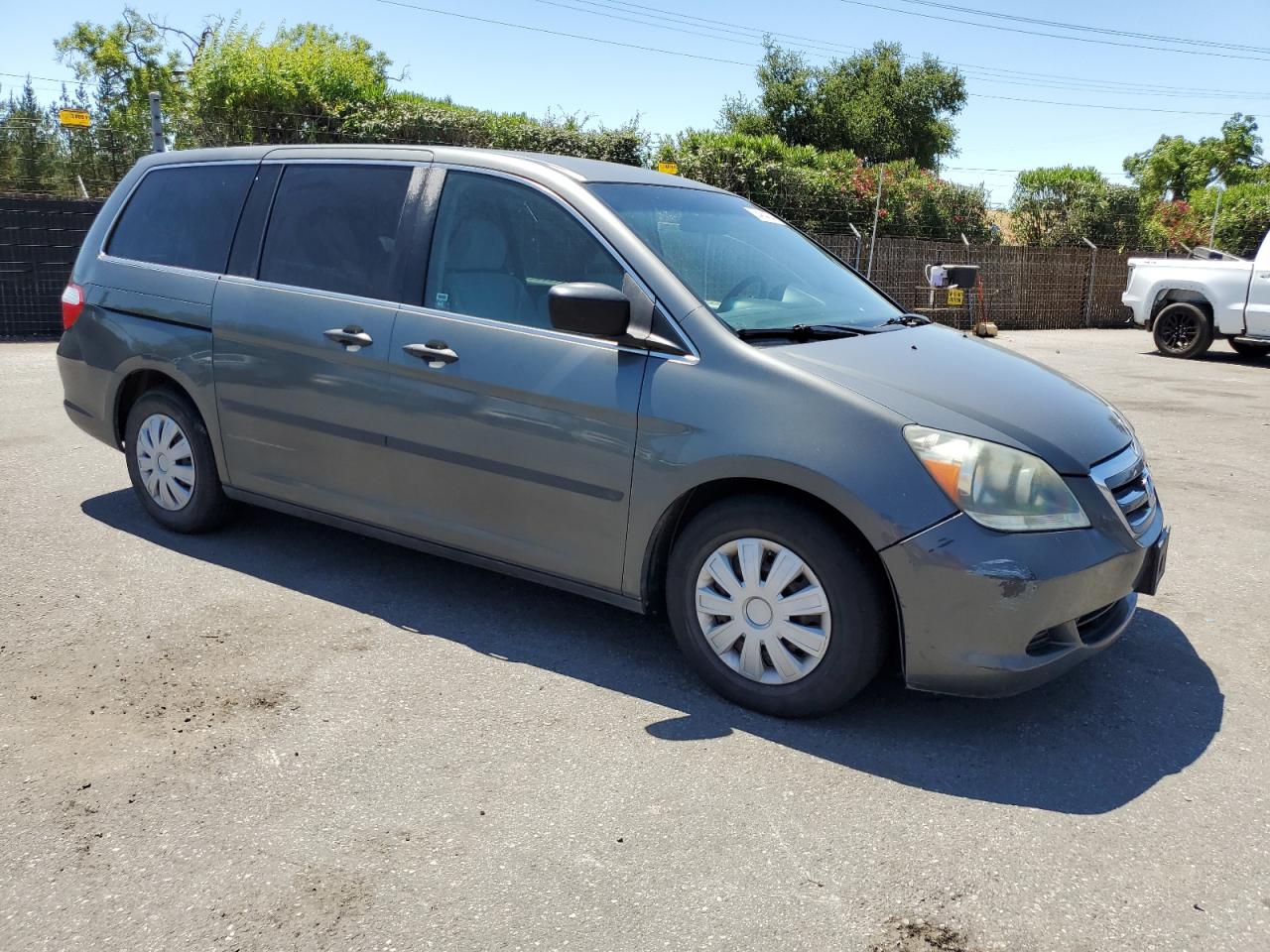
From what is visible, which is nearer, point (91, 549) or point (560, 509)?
point (560, 509)

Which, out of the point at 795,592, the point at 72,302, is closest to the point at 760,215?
the point at 795,592

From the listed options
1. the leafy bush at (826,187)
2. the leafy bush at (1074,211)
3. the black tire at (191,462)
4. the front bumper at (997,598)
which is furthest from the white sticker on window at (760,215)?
the leafy bush at (1074,211)

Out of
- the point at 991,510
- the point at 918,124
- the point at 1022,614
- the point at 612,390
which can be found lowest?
the point at 1022,614

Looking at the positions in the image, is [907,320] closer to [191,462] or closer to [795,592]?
[795,592]

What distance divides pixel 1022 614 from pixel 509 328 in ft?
6.66

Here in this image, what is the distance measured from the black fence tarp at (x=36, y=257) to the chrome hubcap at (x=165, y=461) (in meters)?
9.77

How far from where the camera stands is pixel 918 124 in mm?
54625

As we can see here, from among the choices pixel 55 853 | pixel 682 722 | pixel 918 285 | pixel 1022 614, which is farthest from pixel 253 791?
pixel 918 285

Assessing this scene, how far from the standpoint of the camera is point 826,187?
20.8 metres

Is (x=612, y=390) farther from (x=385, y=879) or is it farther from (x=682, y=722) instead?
(x=385, y=879)

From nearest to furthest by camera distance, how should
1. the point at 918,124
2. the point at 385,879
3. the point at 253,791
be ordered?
the point at 385,879 < the point at 253,791 < the point at 918,124

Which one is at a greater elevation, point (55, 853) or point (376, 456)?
point (376, 456)

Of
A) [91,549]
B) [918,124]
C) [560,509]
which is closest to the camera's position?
[560,509]

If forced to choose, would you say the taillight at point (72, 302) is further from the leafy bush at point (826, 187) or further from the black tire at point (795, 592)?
the leafy bush at point (826, 187)
